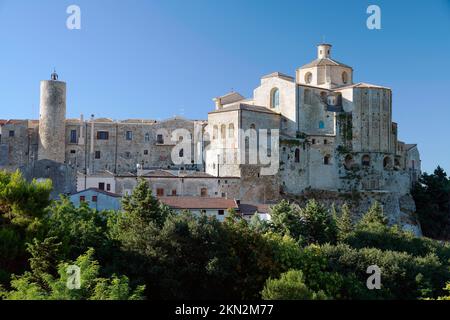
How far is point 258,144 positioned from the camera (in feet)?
153

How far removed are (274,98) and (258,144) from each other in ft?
18.6

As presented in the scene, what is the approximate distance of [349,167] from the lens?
49656 mm

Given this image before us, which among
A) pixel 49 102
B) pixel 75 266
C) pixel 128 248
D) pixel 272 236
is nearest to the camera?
pixel 75 266

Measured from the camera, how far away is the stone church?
150ft

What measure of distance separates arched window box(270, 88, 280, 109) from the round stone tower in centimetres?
1480

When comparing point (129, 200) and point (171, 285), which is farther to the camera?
point (129, 200)

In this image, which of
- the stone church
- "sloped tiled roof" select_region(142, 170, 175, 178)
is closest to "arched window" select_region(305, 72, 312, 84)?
the stone church

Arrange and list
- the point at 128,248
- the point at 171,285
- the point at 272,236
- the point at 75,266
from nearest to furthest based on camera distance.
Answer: the point at 75,266
the point at 171,285
the point at 128,248
the point at 272,236

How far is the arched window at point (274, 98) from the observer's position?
166ft

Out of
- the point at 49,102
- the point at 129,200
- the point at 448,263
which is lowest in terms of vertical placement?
the point at 448,263

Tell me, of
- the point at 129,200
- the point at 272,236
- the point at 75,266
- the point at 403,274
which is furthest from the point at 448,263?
the point at 75,266

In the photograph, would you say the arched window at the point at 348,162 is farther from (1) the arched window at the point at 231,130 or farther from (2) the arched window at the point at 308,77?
(1) the arched window at the point at 231,130
